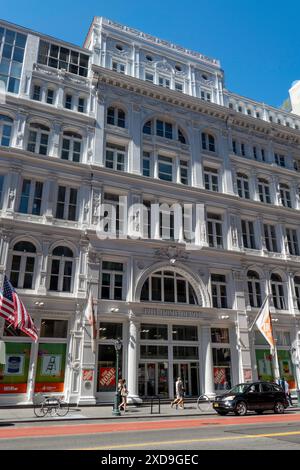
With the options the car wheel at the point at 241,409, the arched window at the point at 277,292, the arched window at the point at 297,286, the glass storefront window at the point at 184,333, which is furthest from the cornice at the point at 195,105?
the car wheel at the point at 241,409

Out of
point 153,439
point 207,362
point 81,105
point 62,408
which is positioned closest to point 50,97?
point 81,105

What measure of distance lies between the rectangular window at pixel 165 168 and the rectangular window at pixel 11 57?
12.1 m

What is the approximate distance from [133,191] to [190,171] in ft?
20.2

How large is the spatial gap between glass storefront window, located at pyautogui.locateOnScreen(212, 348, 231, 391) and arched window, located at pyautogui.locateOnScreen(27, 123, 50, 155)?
19.2 meters

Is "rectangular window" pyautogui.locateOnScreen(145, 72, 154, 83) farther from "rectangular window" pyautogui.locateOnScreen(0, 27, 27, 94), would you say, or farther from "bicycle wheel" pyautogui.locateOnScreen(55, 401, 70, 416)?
"bicycle wheel" pyautogui.locateOnScreen(55, 401, 70, 416)

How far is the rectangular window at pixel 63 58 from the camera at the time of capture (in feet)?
94.9

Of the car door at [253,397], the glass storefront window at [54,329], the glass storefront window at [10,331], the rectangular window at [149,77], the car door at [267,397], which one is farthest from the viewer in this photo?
the rectangular window at [149,77]

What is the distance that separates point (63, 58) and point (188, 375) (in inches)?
1037

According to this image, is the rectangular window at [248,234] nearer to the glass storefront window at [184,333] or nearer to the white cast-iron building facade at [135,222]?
the white cast-iron building facade at [135,222]

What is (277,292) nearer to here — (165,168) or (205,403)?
(205,403)

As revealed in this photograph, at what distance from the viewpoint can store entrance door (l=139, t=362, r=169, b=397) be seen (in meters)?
24.0

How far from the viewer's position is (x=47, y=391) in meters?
21.3

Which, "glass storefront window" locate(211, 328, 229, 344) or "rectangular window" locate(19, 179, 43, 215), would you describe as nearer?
"rectangular window" locate(19, 179, 43, 215)

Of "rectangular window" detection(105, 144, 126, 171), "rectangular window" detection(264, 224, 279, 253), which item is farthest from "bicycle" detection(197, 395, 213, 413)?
"rectangular window" detection(105, 144, 126, 171)
